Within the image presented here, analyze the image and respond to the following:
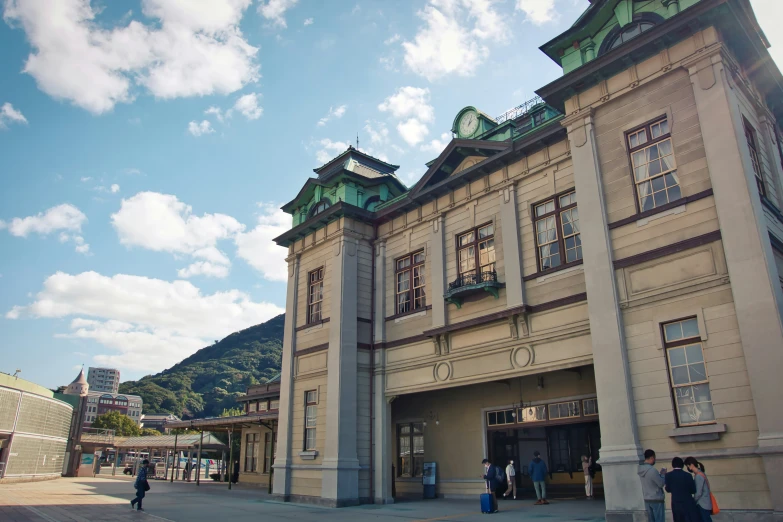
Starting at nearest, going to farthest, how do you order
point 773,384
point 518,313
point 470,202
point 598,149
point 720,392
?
point 773,384 → point 720,392 → point 598,149 → point 518,313 → point 470,202

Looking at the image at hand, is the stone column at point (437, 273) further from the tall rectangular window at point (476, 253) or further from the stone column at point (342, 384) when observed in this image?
the stone column at point (342, 384)

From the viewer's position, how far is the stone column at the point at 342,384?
1970cm

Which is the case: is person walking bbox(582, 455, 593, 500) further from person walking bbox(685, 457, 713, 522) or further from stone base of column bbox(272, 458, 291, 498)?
stone base of column bbox(272, 458, 291, 498)

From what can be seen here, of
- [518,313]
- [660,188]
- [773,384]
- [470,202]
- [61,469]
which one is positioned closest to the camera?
[773,384]

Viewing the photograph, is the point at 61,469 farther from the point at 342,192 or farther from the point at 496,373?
the point at 496,373

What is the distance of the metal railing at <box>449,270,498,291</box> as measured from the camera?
1769cm

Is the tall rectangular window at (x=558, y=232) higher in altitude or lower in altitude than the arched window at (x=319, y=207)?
lower

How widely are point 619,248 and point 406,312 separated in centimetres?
890

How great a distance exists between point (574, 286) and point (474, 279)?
362 centimetres

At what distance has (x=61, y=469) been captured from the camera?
4534cm

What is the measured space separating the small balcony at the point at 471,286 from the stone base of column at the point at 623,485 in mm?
6110

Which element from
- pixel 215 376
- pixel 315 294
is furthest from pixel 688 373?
pixel 215 376

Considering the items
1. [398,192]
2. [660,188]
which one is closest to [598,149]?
[660,188]

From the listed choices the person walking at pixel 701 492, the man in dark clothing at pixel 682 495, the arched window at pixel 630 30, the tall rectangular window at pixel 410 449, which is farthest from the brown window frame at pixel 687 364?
the tall rectangular window at pixel 410 449
